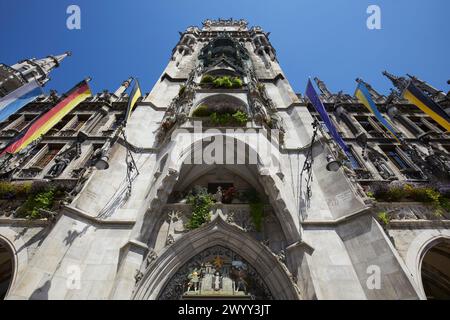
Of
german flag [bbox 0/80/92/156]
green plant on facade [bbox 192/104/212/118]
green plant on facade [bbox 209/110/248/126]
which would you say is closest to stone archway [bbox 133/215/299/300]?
green plant on facade [bbox 209/110/248/126]

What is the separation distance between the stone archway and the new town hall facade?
1.5 inches

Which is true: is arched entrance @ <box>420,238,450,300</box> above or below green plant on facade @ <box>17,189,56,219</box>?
below

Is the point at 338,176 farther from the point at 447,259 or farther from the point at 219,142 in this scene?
the point at 447,259

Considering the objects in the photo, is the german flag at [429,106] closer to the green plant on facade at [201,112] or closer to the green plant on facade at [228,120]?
the green plant on facade at [228,120]

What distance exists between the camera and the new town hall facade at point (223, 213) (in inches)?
249

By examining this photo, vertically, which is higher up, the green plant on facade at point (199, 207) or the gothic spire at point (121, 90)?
the gothic spire at point (121, 90)

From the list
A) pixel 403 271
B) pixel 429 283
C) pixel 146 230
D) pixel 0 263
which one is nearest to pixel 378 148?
pixel 429 283

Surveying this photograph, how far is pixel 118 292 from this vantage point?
583cm

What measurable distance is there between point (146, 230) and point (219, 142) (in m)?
4.94

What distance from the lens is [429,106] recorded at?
35.0 feet

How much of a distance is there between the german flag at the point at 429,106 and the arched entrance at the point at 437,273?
5.84 metres

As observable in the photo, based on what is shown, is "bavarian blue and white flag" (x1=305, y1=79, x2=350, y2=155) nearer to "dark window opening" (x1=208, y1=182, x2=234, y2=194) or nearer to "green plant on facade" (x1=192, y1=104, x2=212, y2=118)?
"dark window opening" (x1=208, y1=182, x2=234, y2=194)

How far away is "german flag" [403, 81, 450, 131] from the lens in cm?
1003

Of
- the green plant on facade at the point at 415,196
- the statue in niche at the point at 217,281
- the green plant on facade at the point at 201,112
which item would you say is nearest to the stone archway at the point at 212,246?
the statue in niche at the point at 217,281
